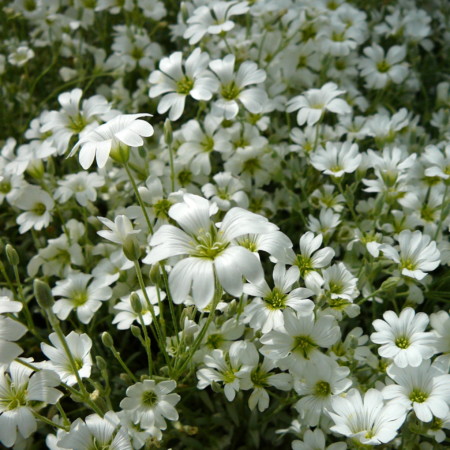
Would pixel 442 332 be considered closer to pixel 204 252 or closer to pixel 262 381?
pixel 262 381

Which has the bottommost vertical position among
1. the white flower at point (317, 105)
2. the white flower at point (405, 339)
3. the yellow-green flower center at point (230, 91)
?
the white flower at point (405, 339)

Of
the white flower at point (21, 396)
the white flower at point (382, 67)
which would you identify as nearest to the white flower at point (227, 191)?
the white flower at point (21, 396)

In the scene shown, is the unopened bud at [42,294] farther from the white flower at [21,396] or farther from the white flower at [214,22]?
the white flower at [214,22]

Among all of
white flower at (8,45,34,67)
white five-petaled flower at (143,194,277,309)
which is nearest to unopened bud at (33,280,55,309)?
white five-petaled flower at (143,194,277,309)

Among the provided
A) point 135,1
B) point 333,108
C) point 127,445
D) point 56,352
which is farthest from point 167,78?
point 127,445

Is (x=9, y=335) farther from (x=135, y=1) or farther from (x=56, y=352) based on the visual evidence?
(x=135, y=1)
